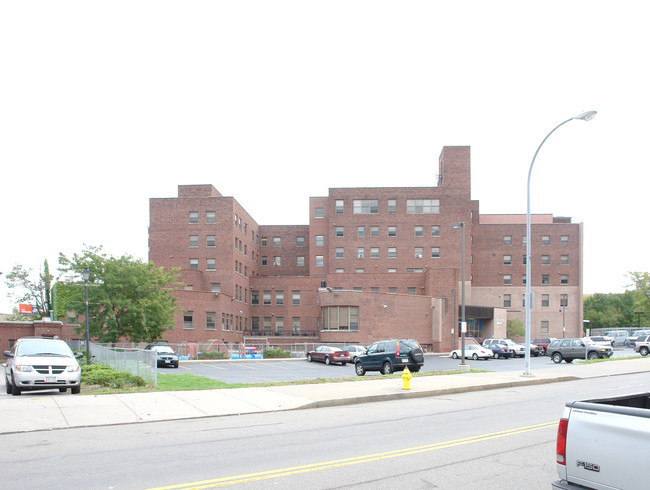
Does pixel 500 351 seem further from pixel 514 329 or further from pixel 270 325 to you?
pixel 270 325

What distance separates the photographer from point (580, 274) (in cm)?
8450

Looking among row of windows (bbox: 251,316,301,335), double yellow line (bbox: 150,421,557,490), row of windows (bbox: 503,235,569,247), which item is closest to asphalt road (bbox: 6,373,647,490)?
double yellow line (bbox: 150,421,557,490)

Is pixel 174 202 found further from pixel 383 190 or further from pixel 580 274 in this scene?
pixel 580 274

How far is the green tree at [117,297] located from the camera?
40.1 metres

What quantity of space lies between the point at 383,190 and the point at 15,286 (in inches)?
2423

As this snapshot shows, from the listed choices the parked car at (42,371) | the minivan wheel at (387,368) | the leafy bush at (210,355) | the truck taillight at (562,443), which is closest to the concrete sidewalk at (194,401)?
the parked car at (42,371)

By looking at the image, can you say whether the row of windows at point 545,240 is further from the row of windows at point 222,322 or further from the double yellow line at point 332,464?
the double yellow line at point 332,464

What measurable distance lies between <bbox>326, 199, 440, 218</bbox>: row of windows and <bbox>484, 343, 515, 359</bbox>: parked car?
2768 cm

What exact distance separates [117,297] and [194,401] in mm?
26694

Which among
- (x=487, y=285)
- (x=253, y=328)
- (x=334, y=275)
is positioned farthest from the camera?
(x=487, y=285)

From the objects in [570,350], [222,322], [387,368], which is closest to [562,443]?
[387,368]

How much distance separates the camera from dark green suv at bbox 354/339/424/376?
2705 centimetres

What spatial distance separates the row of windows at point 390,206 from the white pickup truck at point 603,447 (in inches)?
2859

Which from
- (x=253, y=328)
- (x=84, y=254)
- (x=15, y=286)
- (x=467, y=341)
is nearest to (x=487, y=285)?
(x=467, y=341)
